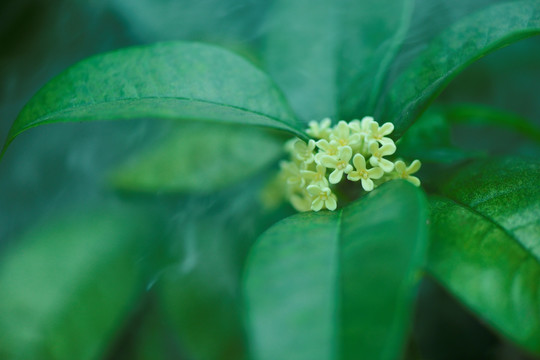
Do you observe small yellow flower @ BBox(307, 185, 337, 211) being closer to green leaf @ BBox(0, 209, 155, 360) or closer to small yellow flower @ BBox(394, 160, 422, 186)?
small yellow flower @ BBox(394, 160, 422, 186)

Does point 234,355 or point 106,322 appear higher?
point 106,322

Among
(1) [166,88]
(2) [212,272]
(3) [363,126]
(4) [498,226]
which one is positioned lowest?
(2) [212,272]

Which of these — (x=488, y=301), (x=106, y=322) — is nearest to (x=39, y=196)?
(x=106, y=322)

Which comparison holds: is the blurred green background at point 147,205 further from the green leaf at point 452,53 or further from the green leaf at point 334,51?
the green leaf at point 452,53

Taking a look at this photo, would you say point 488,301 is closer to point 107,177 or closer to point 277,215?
point 277,215

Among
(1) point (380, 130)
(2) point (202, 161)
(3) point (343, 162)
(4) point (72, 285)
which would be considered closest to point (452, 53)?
(1) point (380, 130)

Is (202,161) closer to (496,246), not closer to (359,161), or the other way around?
(359,161)
